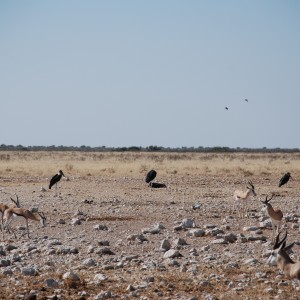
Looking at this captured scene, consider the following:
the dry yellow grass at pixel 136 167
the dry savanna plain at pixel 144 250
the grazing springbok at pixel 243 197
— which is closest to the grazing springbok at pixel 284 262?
the dry savanna plain at pixel 144 250

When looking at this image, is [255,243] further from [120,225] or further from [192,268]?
[120,225]

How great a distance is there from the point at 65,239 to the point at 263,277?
4678 millimetres

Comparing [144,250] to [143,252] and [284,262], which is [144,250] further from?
[284,262]

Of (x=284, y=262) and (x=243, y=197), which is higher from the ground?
(x=243, y=197)

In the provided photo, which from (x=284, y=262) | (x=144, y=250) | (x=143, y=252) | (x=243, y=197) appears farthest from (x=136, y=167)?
(x=284, y=262)

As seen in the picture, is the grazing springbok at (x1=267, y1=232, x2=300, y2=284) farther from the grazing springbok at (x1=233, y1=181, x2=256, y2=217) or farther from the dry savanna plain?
the grazing springbok at (x1=233, y1=181, x2=256, y2=217)

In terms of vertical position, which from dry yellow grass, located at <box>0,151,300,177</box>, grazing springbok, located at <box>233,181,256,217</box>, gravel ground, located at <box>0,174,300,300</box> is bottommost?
gravel ground, located at <box>0,174,300,300</box>

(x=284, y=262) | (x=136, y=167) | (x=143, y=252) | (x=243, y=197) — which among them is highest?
(x=136, y=167)

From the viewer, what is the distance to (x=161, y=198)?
22359mm

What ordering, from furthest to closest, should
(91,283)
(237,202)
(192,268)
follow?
(237,202) < (192,268) < (91,283)

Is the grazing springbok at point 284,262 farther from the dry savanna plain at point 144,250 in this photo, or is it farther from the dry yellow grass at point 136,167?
the dry yellow grass at point 136,167

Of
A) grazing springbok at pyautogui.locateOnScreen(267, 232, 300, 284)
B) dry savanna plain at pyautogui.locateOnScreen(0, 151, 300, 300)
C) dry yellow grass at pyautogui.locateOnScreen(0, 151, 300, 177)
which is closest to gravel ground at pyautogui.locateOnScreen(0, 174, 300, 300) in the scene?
dry savanna plain at pyautogui.locateOnScreen(0, 151, 300, 300)

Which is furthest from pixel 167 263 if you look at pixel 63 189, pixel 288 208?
pixel 63 189

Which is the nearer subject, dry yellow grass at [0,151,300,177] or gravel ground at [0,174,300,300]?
gravel ground at [0,174,300,300]
